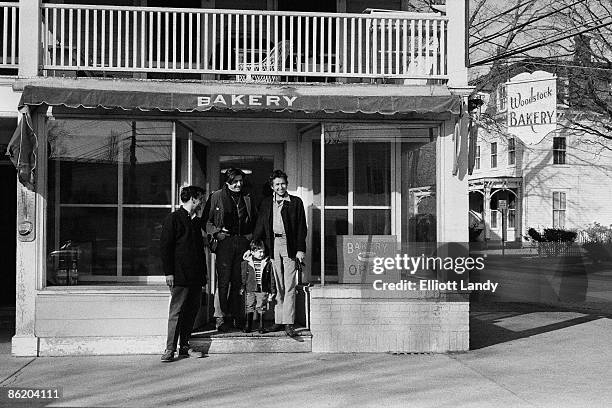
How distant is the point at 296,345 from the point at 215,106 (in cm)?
321

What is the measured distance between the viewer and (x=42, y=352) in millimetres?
10250

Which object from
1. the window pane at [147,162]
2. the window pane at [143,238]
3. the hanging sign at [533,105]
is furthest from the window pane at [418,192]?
the window pane at [143,238]

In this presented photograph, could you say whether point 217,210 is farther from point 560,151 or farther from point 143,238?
point 560,151

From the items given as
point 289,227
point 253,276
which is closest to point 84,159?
point 253,276

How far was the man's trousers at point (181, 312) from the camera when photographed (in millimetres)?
9852

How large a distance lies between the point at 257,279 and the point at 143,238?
177cm

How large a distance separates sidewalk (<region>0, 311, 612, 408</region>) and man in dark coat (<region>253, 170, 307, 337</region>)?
0.84m

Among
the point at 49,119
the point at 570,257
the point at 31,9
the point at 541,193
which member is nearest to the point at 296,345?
the point at 49,119

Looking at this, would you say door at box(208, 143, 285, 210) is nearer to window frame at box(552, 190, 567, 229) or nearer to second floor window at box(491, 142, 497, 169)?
window frame at box(552, 190, 567, 229)

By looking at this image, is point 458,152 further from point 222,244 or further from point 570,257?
point 570,257

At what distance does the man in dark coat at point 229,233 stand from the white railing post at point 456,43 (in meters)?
3.16

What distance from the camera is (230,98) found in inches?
404

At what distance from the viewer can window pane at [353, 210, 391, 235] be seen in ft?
38.1

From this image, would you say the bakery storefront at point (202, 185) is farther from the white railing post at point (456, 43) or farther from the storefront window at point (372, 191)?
the white railing post at point (456, 43)
